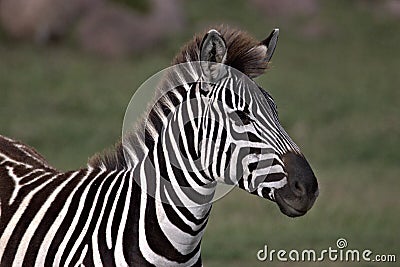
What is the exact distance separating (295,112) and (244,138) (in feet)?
44.6

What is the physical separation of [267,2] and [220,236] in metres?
15.1

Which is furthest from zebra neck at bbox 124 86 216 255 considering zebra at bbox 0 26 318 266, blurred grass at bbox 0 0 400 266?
blurred grass at bbox 0 0 400 266

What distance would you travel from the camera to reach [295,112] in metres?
18.4

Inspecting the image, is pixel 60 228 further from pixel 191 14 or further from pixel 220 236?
pixel 191 14

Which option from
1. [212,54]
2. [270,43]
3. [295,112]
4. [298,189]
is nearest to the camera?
[298,189]

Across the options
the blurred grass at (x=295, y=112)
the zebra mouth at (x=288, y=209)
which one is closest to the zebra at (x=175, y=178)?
the zebra mouth at (x=288, y=209)

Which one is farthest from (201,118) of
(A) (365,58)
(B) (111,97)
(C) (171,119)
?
(A) (365,58)

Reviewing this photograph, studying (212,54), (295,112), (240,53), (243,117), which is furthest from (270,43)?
(295,112)

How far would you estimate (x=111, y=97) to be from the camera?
63.3 ft

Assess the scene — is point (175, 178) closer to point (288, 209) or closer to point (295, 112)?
point (288, 209)

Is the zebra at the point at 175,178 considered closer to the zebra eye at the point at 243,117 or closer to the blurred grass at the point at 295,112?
the zebra eye at the point at 243,117

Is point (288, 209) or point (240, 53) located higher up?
point (240, 53)

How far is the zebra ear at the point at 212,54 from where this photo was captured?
16.3ft

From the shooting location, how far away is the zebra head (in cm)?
482
